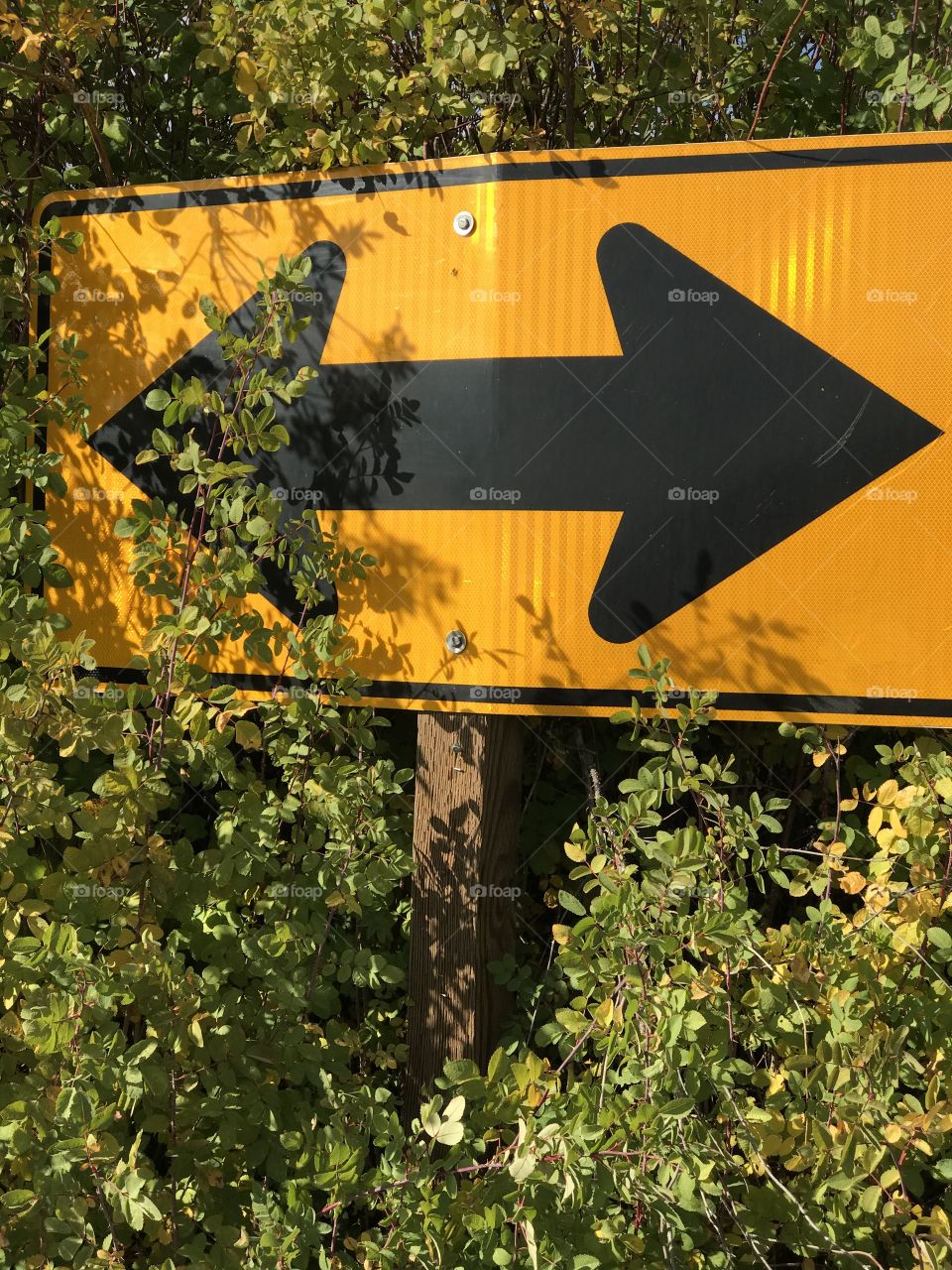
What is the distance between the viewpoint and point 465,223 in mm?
2496

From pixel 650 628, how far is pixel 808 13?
189 cm

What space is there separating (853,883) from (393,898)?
1.25 m

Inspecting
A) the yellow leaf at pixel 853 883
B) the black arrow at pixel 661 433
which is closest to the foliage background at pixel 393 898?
the yellow leaf at pixel 853 883

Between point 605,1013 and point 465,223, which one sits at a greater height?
point 465,223

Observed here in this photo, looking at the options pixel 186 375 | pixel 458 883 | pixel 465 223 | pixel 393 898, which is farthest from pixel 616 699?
pixel 186 375

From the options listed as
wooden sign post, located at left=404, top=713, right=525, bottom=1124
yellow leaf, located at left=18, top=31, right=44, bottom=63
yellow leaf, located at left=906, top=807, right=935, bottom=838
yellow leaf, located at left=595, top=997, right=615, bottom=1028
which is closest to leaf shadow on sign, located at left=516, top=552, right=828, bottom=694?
wooden sign post, located at left=404, top=713, right=525, bottom=1124

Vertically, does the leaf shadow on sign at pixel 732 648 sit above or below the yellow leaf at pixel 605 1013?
above

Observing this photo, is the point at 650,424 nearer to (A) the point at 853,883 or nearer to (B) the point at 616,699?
(B) the point at 616,699

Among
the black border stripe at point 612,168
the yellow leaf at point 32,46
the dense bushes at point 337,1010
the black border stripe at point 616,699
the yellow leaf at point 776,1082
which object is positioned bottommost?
the yellow leaf at point 776,1082

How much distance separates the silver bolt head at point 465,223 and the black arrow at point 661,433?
162 millimetres

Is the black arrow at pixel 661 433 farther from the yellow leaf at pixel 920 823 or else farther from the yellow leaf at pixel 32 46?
the yellow leaf at pixel 32 46

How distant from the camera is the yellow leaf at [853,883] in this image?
7.76 feet

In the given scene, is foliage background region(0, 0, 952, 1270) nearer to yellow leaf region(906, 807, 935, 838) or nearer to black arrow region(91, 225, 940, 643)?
yellow leaf region(906, 807, 935, 838)

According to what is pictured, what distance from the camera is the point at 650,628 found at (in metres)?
2.46
